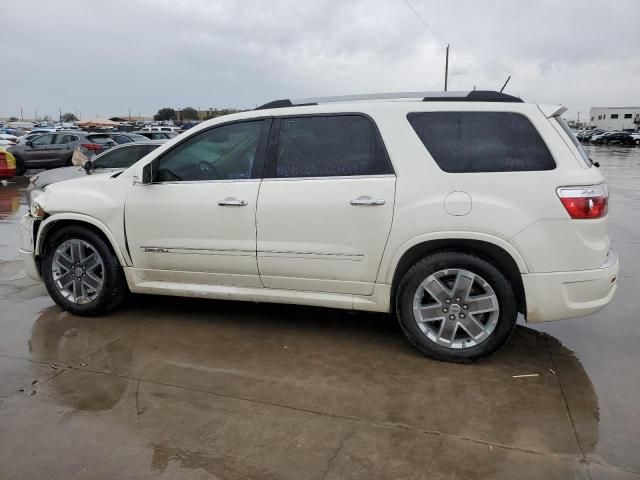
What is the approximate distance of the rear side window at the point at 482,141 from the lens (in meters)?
3.59

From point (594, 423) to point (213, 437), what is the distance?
2.18 meters

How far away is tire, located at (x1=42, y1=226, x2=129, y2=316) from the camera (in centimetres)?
459

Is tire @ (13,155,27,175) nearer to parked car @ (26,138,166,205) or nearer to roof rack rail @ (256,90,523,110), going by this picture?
parked car @ (26,138,166,205)

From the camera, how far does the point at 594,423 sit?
305 centimetres

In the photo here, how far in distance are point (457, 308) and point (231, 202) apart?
186cm

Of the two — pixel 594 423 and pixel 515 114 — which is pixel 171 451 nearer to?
pixel 594 423

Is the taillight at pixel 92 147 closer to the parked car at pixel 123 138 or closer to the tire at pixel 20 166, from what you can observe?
the parked car at pixel 123 138

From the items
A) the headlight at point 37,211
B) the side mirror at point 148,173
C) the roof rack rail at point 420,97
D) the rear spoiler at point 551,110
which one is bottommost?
the headlight at point 37,211

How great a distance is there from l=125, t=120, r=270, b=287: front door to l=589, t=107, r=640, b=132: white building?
11137 cm

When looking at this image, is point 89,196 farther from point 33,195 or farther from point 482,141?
point 33,195

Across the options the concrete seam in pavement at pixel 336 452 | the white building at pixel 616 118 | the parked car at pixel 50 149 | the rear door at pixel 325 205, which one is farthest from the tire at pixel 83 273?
the white building at pixel 616 118

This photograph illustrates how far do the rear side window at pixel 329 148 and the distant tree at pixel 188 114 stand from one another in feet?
338

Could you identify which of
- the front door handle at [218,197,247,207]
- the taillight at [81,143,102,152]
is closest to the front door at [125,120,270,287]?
the front door handle at [218,197,247,207]

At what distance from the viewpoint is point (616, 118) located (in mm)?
107062
